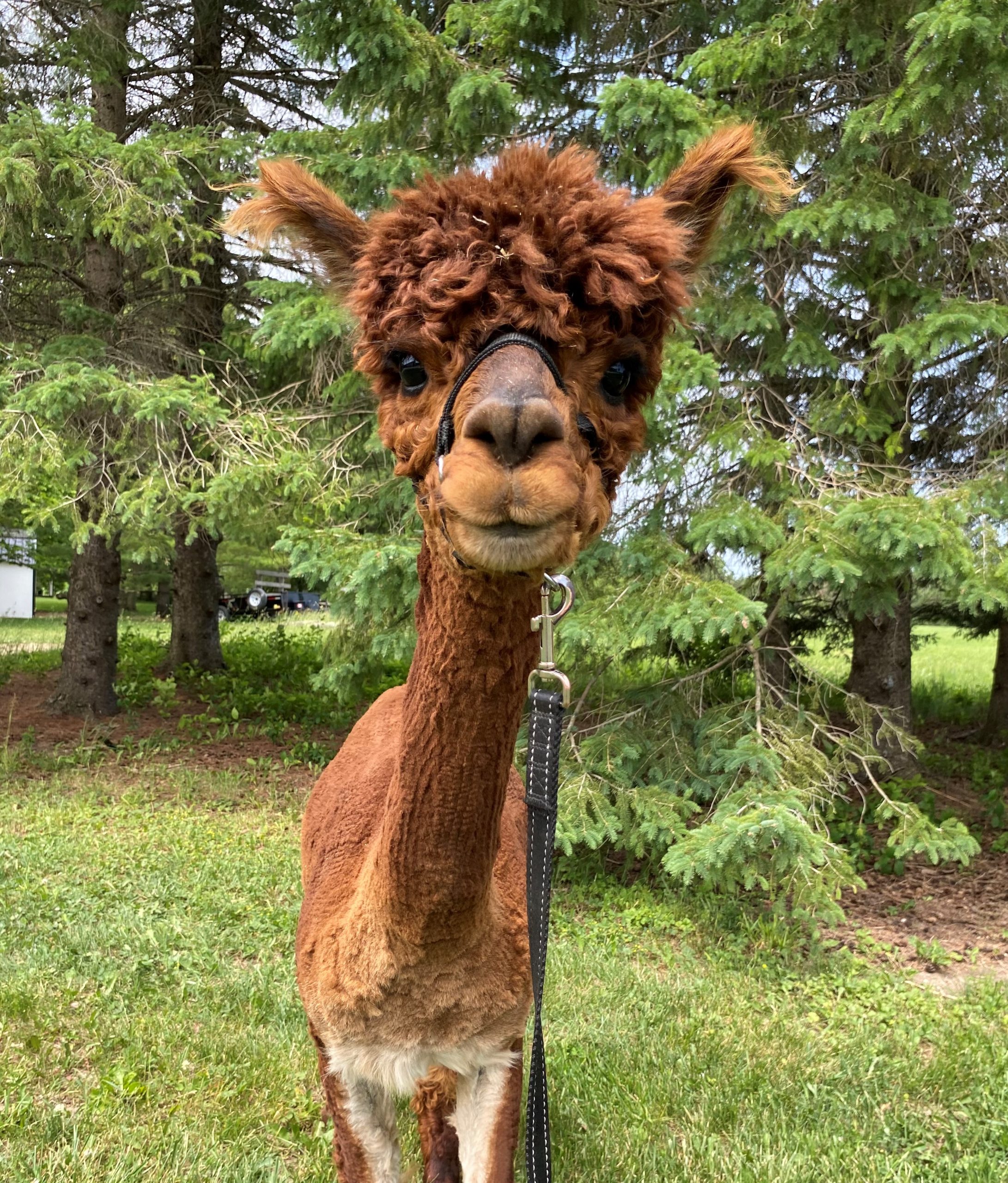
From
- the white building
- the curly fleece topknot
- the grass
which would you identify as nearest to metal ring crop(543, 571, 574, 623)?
the curly fleece topknot

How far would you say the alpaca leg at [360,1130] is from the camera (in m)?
2.17

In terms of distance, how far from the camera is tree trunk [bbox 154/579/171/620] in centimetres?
2956

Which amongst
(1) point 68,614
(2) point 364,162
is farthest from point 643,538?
(1) point 68,614

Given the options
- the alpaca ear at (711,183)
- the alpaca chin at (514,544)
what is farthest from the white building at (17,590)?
the alpaca chin at (514,544)

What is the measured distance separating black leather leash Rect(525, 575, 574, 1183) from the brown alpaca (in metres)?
0.06

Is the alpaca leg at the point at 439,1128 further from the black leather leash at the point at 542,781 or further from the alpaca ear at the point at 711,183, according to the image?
the alpaca ear at the point at 711,183

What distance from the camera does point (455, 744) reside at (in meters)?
1.67

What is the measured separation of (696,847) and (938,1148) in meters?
1.48

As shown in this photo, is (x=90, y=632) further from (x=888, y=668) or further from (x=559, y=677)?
(x=559, y=677)

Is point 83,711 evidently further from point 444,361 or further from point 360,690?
point 444,361

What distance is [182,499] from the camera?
19.7 feet

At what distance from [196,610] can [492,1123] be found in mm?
10651

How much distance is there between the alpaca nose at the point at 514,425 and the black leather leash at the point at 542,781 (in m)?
0.29

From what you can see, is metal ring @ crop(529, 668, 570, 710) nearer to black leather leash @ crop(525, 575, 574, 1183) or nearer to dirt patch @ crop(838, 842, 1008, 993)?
black leather leash @ crop(525, 575, 574, 1183)
